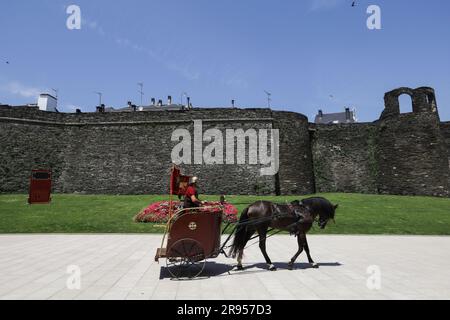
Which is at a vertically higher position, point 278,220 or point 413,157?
point 413,157

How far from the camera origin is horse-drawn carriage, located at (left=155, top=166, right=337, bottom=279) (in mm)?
5902

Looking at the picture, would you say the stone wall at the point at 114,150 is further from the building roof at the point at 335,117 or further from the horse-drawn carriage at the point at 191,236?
the building roof at the point at 335,117

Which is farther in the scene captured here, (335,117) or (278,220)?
(335,117)

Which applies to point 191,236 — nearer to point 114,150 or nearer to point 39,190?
point 39,190

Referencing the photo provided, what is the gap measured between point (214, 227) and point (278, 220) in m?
1.58

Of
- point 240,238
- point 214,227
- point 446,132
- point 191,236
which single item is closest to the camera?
point 191,236

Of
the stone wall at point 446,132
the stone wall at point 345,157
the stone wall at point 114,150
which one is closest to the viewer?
the stone wall at point 114,150

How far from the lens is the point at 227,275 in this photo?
19.9ft

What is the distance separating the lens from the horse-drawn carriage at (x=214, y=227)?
590 centimetres

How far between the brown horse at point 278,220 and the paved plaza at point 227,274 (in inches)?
19.1

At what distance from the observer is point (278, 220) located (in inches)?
265

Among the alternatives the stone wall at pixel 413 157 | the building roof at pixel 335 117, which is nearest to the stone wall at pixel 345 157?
the stone wall at pixel 413 157

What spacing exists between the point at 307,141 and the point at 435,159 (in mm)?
11250

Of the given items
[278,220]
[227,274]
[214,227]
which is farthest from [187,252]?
[278,220]
